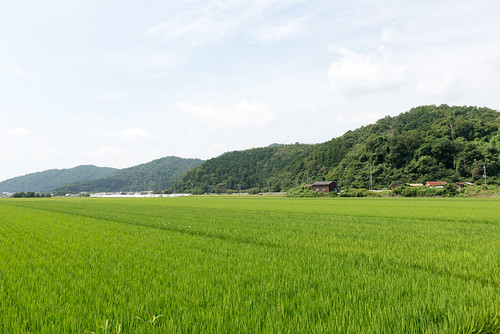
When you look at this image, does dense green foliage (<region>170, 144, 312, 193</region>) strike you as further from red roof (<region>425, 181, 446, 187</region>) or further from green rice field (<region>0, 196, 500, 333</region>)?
green rice field (<region>0, 196, 500, 333</region>)

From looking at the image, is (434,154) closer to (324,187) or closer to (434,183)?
(434,183)

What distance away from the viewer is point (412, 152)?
271 ft

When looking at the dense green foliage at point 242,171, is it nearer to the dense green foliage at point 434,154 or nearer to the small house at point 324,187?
the small house at point 324,187

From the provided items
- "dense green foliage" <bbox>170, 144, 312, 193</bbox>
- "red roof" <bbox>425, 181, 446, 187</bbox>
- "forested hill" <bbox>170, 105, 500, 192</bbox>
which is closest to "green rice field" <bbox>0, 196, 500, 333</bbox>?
"red roof" <bbox>425, 181, 446, 187</bbox>

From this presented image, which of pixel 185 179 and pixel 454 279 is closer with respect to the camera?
pixel 454 279

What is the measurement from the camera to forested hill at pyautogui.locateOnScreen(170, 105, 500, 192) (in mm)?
74750

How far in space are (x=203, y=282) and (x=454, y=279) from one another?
370cm

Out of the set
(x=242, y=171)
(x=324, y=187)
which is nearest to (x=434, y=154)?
(x=324, y=187)

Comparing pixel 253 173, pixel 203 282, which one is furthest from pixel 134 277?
pixel 253 173

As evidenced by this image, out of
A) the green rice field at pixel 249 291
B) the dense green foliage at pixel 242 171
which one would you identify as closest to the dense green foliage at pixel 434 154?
the dense green foliage at pixel 242 171

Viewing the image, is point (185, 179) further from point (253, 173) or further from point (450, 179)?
point (450, 179)

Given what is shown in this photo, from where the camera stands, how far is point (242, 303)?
3.22m

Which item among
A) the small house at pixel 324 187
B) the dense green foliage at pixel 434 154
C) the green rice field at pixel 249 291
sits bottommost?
the small house at pixel 324 187

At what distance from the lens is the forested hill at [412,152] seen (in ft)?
245
